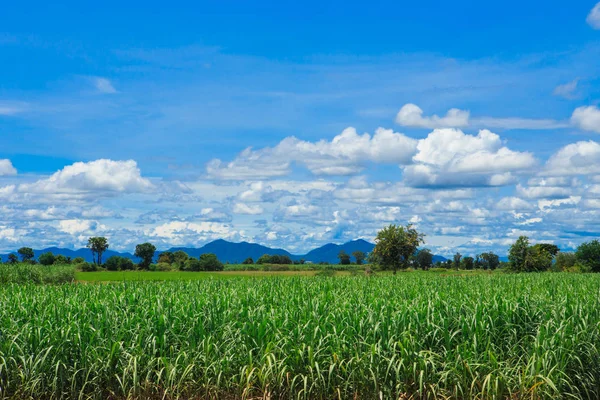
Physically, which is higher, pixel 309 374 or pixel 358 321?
pixel 358 321

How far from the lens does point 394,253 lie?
61.0 m

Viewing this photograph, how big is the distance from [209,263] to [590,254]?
61.6 metres

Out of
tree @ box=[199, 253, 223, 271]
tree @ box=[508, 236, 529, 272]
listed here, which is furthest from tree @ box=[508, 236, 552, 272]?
tree @ box=[199, 253, 223, 271]

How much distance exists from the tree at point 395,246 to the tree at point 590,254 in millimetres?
36265

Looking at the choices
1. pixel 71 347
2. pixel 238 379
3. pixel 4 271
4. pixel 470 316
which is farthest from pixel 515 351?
pixel 4 271

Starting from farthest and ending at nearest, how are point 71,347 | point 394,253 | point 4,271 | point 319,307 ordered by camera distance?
point 394,253
point 4,271
point 319,307
point 71,347

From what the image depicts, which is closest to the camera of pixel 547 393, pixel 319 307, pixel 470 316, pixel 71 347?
pixel 547 393

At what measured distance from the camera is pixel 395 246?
60219 millimetres

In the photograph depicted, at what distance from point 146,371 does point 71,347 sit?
1.65 meters

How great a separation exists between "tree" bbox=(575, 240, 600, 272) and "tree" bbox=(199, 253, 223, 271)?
59.5 metres

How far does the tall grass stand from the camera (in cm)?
3766

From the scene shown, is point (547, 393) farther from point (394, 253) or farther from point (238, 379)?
point (394, 253)

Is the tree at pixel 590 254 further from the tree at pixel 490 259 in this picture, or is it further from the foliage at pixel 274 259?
the foliage at pixel 274 259

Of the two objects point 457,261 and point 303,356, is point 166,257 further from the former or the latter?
point 303,356
